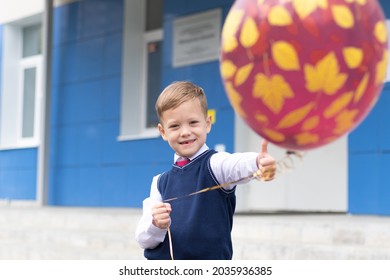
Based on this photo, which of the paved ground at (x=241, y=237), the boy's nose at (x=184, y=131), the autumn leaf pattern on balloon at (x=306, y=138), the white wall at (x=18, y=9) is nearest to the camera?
the autumn leaf pattern on balloon at (x=306, y=138)

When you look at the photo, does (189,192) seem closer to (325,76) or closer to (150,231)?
(150,231)

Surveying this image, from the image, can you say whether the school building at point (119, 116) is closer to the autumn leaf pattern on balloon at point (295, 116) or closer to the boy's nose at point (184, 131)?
the boy's nose at point (184, 131)

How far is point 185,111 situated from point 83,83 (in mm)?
7654

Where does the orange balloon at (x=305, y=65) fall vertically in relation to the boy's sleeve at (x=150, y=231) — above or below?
above

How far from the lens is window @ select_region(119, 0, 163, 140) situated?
9242 millimetres

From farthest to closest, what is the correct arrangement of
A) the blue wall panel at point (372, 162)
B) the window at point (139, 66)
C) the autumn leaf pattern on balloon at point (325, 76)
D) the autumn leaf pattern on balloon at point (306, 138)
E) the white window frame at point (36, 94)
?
the white window frame at point (36, 94) → the window at point (139, 66) → the blue wall panel at point (372, 162) → the autumn leaf pattern on balloon at point (306, 138) → the autumn leaf pattern on balloon at point (325, 76)

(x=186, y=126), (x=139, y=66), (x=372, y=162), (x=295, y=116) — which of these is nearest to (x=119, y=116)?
(x=139, y=66)

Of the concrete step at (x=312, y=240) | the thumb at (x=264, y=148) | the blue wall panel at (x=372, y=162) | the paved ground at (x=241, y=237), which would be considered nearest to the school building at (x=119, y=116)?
the blue wall panel at (x=372, y=162)

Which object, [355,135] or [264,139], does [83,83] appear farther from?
[264,139]

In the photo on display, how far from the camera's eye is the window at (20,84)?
11.0 m

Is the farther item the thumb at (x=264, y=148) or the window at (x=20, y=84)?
the window at (x=20, y=84)

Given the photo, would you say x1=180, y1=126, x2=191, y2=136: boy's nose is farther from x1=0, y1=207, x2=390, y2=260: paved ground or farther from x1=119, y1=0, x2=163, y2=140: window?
x1=119, y1=0, x2=163, y2=140: window

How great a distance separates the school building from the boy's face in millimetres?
4452

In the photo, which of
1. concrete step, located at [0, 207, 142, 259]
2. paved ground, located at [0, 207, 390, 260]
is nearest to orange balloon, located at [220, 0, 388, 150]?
paved ground, located at [0, 207, 390, 260]
